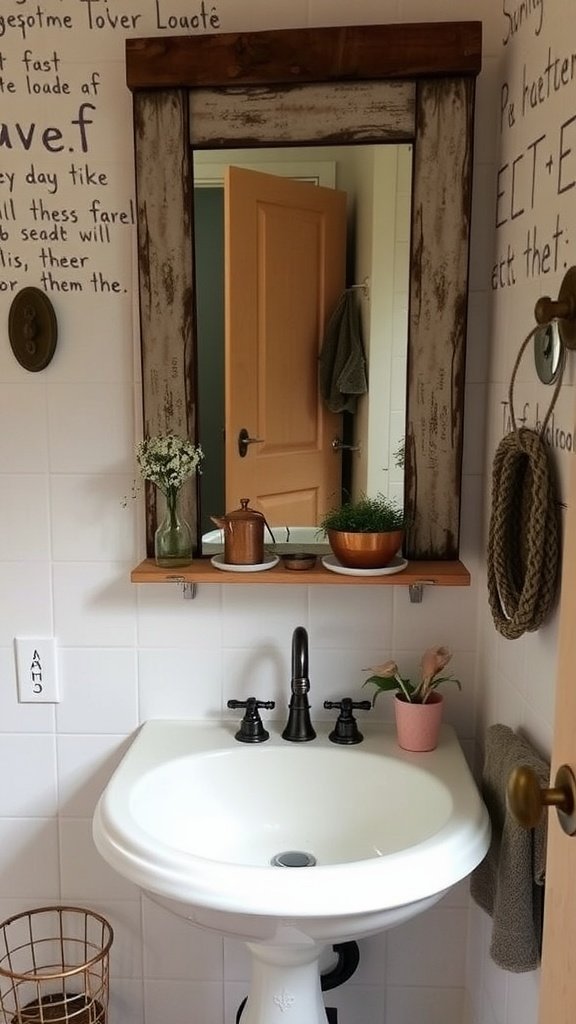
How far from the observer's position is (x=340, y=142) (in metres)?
1.37

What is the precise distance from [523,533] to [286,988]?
2.43ft

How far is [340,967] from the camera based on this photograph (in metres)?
1.49

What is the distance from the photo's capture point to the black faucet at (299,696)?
1416 mm

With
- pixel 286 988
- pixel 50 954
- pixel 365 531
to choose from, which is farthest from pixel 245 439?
pixel 50 954

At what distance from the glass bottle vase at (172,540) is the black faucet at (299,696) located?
22cm

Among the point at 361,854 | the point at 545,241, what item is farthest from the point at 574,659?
the point at 361,854

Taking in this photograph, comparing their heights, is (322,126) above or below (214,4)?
below

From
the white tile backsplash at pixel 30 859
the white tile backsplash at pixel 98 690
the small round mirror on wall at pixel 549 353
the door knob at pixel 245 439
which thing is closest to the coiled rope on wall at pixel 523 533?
the small round mirror on wall at pixel 549 353

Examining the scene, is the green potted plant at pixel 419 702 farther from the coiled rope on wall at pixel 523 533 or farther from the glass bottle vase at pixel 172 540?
the glass bottle vase at pixel 172 540

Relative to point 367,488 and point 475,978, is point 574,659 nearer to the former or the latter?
point 367,488

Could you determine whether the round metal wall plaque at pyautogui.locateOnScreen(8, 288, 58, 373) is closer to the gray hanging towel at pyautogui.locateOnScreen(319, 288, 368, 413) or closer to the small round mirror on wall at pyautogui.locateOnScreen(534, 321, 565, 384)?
the gray hanging towel at pyautogui.locateOnScreen(319, 288, 368, 413)

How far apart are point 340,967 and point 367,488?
0.82 metres

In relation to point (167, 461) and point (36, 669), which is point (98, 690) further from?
point (167, 461)

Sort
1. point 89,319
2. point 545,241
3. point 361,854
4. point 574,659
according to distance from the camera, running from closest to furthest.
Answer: point 574,659 < point 545,241 < point 361,854 < point 89,319
